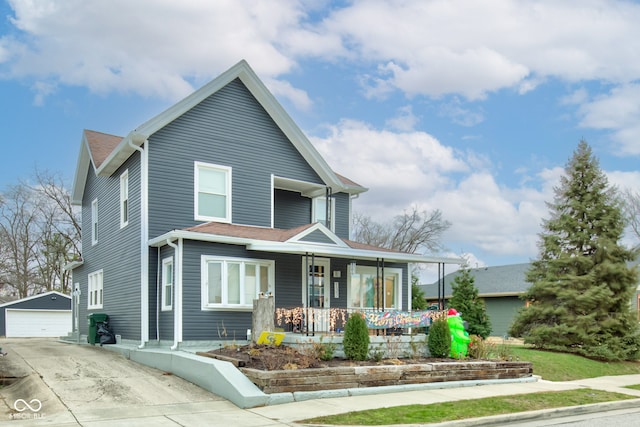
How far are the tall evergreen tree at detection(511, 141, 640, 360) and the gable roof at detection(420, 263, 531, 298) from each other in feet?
33.7

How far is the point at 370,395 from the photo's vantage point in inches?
492

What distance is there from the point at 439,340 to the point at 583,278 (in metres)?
8.83

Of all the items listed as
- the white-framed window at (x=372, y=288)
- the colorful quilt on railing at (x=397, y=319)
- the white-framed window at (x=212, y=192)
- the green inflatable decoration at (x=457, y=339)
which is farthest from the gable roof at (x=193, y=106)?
the green inflatable decoration at (x=457, y=339)

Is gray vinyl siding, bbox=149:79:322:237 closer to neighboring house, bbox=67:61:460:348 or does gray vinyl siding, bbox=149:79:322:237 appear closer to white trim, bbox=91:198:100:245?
neighboring house, bbox=67:61:460:348

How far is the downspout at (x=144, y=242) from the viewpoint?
1706 centimetres

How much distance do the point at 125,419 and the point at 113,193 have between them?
39.6 feet

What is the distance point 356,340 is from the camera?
14172 mm

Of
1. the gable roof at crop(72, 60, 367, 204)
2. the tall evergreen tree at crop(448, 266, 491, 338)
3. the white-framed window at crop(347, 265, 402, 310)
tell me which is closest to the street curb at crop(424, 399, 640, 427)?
the white-framed window at crop(347, 265, 402, 310)

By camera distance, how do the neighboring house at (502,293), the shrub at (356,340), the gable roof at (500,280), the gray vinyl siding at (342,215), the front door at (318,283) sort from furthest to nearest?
the gable roof at (500,280), the neighboring house at (502,293), the gray vinyl siding at (342,215), the front door at (318,283), the shrub at (356,340)

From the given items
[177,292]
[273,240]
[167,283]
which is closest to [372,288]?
[273,240]

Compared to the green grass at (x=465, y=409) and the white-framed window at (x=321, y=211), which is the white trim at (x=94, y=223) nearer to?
the white-framed window at (x=321, y=211)

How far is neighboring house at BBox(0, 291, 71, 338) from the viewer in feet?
117

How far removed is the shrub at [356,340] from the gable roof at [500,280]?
20973mm

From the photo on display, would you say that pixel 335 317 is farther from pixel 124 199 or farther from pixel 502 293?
pixel 502 293
